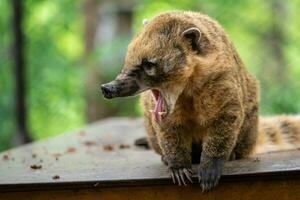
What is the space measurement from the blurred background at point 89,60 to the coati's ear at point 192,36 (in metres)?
3.38

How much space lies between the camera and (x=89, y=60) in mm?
9555

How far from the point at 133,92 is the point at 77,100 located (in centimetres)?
846

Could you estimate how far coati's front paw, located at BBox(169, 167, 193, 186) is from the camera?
335 cm

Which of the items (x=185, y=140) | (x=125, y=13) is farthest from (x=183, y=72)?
(x=125, y=13)

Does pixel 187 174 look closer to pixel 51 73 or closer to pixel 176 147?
pixel 176 147

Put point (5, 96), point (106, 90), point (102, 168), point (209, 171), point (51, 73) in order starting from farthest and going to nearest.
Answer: point (51, 73) → point (5, 96) → point (102, 168) → point (209, 171) → point (106, 90)

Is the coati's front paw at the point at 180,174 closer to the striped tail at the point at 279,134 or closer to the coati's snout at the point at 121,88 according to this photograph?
the coati's snout at the point at 121,88

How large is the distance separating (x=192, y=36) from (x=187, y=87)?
25cm

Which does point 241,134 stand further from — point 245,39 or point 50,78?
point 245,39

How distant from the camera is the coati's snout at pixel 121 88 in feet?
10.4

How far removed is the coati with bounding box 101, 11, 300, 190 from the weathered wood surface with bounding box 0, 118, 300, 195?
0.39 feet

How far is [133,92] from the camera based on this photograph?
3225 millimetres

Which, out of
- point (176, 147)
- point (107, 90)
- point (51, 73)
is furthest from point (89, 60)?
point (107, 90)

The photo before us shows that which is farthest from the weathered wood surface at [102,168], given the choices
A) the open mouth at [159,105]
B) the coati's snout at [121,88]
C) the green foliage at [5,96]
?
the green foliage at [5,96]
